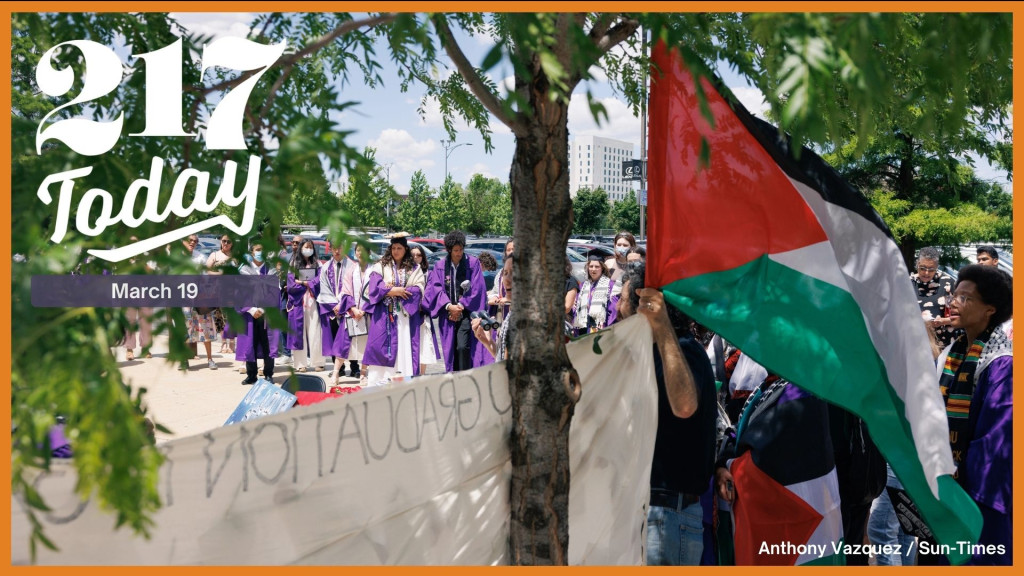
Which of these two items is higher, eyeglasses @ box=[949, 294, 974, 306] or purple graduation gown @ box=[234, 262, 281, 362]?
eyeglasses @ box=[949, 294, 974, 306]

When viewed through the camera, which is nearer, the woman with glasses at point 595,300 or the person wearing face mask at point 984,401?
the person wearing face mask at point 984,401

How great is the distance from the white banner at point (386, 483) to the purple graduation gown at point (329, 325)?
6.90m

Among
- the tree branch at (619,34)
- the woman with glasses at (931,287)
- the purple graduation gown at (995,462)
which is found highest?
the tree branch at (619,34)

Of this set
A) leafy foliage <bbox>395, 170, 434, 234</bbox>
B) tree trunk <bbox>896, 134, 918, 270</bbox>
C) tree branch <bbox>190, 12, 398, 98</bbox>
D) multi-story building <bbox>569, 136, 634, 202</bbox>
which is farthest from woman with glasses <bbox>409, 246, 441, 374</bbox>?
multi-story building <bbox>569, 136, 634, 202</bbox>

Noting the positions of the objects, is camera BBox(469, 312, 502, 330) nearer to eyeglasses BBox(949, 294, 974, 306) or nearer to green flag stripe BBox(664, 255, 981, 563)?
eyeglasses BBox(949, 294, 974, 306)

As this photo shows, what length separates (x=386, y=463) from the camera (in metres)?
2.65

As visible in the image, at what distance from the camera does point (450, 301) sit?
29.3 ft

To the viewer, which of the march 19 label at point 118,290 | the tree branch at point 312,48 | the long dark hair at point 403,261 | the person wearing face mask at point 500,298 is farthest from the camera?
the long dark hair at point 403,261

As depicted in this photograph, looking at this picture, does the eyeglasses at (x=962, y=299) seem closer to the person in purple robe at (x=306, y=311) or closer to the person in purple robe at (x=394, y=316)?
the person in purple robe at (x=394, y=316)

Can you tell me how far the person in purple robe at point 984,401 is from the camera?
140 inches

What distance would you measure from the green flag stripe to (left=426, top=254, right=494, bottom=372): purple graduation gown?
582 centimetres

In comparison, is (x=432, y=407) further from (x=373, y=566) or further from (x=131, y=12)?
(x=131, y=12)

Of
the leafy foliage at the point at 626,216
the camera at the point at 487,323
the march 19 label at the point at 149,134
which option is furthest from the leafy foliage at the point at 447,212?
the march 19 label at the point at 149,134

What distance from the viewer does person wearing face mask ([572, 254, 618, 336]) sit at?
855 cm
